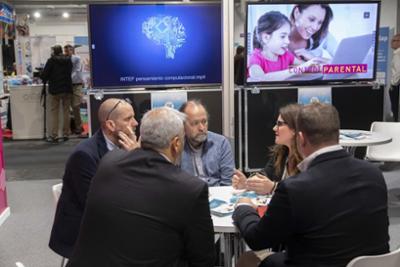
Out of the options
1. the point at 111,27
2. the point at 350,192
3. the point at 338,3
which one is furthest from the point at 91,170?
the point at 338,3

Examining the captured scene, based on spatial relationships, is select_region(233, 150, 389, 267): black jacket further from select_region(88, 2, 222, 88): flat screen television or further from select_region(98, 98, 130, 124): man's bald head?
select_region(88, 2, 222, 88): flat screen television

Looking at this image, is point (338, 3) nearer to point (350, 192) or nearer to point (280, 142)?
point (280, 142)

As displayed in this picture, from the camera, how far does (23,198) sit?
502 cm

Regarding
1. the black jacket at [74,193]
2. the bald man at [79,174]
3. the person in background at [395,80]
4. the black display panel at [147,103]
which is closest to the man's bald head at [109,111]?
the bald man at [79,174]

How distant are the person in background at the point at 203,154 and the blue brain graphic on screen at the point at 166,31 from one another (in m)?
1.51

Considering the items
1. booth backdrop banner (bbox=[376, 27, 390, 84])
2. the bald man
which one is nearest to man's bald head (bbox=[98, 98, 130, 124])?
the bald man

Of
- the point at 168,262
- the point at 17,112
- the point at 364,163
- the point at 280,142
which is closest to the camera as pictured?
the point at 168,262

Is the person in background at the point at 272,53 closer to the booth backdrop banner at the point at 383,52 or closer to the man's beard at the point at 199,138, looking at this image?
the man's beard at the point at 199,138

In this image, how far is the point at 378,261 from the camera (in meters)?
1.64

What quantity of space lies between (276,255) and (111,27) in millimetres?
2985

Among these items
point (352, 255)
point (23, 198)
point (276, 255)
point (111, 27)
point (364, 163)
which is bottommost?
point (23, 198)

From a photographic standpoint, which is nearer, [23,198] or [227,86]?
[227,86]

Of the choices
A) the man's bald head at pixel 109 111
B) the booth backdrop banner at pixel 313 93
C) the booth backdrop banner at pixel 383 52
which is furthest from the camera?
the booth backdrop banner at pixel 383 52

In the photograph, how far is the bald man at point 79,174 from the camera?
7.57 ft
